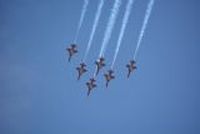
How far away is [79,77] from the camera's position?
58844 mm

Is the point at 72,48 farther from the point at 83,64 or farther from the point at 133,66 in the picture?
the point at 133,66

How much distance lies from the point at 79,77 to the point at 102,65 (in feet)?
10.7

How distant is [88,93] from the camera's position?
5881cm

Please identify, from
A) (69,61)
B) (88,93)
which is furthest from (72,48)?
(88,93)

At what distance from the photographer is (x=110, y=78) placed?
58.3m

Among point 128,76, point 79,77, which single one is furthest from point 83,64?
point 128,76

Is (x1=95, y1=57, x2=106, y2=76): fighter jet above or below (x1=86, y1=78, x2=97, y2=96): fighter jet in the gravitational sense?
above

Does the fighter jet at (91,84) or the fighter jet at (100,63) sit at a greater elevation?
the fighter jet at (100,63)

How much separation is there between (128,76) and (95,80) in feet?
13.7

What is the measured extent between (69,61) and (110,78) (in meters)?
5.28

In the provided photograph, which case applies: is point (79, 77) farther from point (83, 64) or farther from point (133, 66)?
point (133, 66)

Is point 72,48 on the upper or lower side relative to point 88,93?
upper

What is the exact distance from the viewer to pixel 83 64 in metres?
58.2

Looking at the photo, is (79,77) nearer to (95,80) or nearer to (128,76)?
(95,80)
